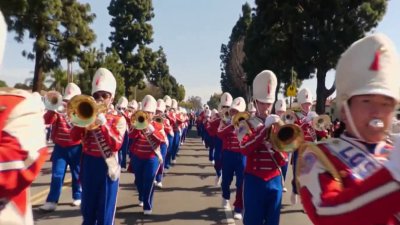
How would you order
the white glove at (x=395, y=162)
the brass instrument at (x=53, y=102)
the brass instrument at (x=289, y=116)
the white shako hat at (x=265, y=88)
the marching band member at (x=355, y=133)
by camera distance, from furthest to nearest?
the brass instrument at (x=289, y=116) < the brass instrument at (x=53, y=102) < the white shako hat at (x=265, y=88) < the marching band member at (x=355, y=133) < the white glove at (x=395, y=162)

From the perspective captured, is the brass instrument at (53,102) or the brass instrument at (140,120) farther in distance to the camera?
the brass instrument at (53,102)

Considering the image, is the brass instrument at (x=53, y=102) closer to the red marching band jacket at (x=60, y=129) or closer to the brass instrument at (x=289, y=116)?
the red marching band jacket at (x=60, y=129)

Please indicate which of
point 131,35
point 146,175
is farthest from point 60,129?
point 131,35

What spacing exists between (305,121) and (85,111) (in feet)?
18.2

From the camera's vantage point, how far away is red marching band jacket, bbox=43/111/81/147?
9.04 meters

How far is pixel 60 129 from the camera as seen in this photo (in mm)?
9195

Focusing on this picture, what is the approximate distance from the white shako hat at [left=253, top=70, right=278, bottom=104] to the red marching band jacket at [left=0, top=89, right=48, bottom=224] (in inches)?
176

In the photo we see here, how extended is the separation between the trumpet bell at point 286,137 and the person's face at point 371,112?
330 centimetres

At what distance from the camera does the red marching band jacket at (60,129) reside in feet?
29.7

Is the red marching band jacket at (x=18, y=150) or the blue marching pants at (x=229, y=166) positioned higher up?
the red marching band jacket at (x=18, y=150)

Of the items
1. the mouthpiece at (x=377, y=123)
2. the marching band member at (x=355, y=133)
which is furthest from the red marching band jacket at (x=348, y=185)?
the mouthpiece at (x=377, y=123)

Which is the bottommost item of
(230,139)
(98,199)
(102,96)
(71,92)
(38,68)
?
(98,199)

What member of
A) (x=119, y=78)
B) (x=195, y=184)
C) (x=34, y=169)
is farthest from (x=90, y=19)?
(x=34, y=169)

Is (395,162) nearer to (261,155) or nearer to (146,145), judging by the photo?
(261,155)
